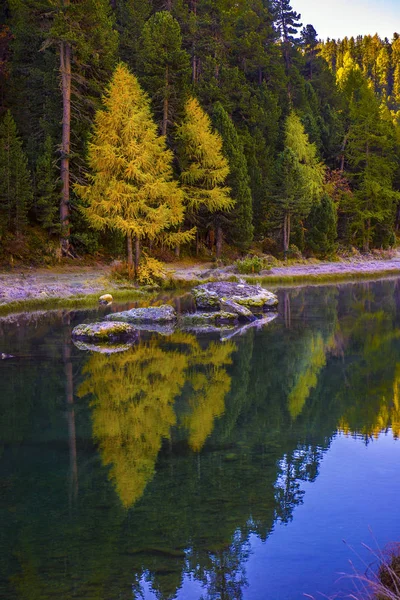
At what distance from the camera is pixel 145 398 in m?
12.3

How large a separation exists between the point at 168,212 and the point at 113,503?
27523 millimetres

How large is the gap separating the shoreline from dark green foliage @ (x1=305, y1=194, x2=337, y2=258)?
1.70 m

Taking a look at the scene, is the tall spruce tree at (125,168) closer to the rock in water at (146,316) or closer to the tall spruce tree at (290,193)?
the rock in water at (146,316)

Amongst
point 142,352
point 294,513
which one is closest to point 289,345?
point 142,352

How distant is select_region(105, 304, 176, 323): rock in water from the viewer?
71.4 feet

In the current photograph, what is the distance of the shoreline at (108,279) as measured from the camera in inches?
1029

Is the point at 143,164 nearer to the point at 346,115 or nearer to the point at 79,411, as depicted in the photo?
the point at 79,411

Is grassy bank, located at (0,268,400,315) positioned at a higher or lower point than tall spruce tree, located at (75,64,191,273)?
lower

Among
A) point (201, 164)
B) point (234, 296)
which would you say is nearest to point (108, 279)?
point (234, 296)

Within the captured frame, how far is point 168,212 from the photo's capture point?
3388 cm

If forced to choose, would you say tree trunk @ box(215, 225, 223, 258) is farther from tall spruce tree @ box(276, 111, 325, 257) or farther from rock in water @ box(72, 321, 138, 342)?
rock in water @ box(72, 321, 138, 342)

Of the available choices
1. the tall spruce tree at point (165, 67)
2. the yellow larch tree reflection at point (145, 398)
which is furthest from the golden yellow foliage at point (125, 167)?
the yellow larch tree reflection at point (145, 398)

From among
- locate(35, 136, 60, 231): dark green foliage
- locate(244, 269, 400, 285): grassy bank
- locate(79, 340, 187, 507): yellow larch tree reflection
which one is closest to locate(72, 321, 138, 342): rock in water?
locate(79, 340, 187, 507): yellow larch tree reflection

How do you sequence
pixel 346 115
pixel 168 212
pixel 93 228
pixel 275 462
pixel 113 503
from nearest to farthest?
pixel 113 503 < pixel 275 462 < pixel 168 212 < pixel 93 228 < pixel 346 115
